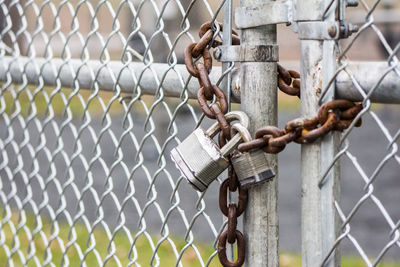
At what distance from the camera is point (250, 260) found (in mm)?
1607

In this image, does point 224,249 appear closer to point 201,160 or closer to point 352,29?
point 201,160

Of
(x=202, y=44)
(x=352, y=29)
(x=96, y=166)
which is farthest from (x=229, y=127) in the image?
(x=96, y=166)

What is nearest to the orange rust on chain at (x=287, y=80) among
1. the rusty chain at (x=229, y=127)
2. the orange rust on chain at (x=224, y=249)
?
the rusty chain at (x=229, y=127)

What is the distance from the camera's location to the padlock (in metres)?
1.52

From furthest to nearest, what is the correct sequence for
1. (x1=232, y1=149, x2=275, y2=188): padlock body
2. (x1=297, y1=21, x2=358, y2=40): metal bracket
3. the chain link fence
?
the chain link fence < (x1=232, y1=149, x2=275, y2=188): padlock body < (x1=297, y1=21, x2=358, y2=40): metal bracket

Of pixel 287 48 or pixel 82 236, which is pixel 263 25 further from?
pixel 287 48

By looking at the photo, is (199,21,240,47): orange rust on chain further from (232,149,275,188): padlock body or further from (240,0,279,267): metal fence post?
(232,149,275,188): padlock body

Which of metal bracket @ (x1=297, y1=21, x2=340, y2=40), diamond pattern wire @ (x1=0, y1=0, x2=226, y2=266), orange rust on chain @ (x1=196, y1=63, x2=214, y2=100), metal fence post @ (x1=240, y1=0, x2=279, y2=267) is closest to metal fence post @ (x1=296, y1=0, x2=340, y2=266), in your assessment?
metal bracket @ (x1=297, y1=21, x2=340, y2=40)

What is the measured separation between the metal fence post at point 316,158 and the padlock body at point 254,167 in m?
0.08

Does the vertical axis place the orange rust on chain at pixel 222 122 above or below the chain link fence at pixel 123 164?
above

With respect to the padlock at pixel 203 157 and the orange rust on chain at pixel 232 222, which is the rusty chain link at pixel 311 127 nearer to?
the padlock at pixel 203 157

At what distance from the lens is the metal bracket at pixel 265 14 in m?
1.50

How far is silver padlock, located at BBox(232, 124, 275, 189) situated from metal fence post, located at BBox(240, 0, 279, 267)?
0.28 ft

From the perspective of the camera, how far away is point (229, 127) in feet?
5.13
